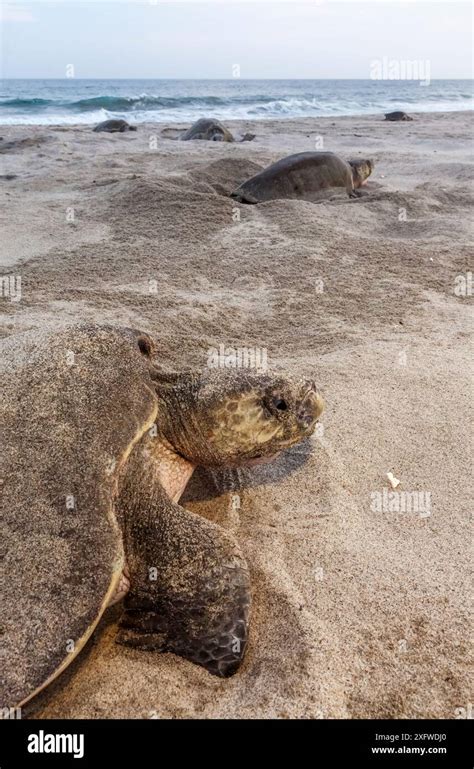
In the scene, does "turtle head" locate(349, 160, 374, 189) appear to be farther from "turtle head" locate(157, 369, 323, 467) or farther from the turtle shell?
the turtle shell

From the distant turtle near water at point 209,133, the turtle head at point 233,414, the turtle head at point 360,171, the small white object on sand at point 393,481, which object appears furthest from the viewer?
the distant turtle near water at point 209,133

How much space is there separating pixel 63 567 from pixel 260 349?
2459 millimetres

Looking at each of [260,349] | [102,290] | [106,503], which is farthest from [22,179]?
[106,503]

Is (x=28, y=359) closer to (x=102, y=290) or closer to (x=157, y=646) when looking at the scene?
(x=157, y=646)

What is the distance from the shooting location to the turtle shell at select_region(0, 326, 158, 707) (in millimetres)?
1525

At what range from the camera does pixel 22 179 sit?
8.62 m

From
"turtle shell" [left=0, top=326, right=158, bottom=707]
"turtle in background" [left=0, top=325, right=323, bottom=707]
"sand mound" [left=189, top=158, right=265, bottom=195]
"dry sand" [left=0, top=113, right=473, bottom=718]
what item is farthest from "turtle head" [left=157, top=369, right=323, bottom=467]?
"sand mound" [left=189, top=158, right=265, bottom=195]

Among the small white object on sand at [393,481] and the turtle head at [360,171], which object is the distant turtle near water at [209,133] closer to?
the turtle head at [360,171]

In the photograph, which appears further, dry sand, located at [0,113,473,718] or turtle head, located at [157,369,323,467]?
turtle head, located at [157,369,323,467]

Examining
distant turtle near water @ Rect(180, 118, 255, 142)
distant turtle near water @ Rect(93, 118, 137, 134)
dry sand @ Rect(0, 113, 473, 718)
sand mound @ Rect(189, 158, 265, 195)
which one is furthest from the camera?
distant turtle near water @ Rect(93, 118, 137, 134)

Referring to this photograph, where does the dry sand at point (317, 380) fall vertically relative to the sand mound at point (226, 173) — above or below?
below

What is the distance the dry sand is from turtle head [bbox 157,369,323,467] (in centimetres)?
30

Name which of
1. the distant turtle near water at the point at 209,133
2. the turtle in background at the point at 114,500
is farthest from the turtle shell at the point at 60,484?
the distant turtle near water at the point at 209,133

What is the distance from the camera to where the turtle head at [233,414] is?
2.33 metres
